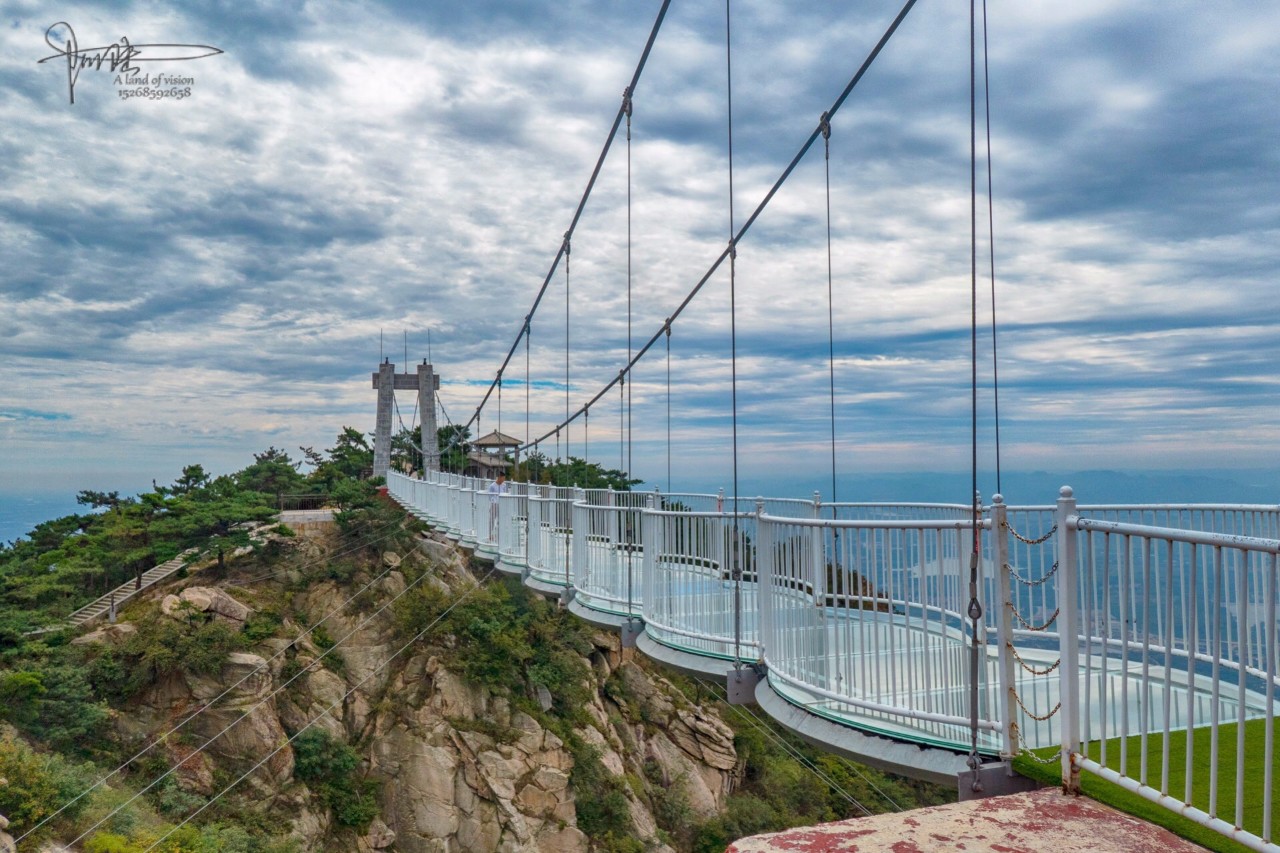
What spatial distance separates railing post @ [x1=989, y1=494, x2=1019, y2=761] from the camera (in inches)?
126

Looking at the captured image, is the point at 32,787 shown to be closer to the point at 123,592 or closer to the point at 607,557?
the point at 607,557

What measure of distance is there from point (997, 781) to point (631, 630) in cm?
421


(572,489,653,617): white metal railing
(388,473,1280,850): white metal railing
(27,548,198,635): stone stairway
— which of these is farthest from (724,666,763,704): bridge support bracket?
(27,548,198,635): stone stairway

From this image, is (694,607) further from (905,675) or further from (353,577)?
(353,577)

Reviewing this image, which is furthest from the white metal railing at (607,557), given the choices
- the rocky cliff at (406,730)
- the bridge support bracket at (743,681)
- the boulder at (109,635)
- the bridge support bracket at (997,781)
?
the boulder at (109,635)

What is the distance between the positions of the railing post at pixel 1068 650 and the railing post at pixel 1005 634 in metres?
0.20

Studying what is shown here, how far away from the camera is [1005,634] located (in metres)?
3.22

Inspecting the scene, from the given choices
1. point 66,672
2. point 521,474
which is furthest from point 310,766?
point 521,474

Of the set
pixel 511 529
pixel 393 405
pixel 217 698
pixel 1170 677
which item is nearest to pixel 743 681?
pixel 1170 677

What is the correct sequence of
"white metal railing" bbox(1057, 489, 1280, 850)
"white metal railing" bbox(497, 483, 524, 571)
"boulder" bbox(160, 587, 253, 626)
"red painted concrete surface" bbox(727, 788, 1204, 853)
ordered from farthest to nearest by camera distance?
"boulder" bbox(160, 587, 253, 626), "white metal railing" bbox(497, 483, 524, 571), "red painted concrete surface" bbox(727, 788, 1204, 853), "white metal railing" bbox(1057, 489, 1280, 850)

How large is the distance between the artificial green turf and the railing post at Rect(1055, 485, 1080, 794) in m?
0.10

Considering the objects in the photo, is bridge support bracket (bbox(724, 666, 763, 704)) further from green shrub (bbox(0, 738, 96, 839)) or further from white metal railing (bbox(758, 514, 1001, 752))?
green shrub (bbox(0, 738, 96, 839))

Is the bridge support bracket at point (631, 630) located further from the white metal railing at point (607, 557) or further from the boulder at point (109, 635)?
the boulder at point (109, 635)

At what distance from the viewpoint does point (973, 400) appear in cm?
368
